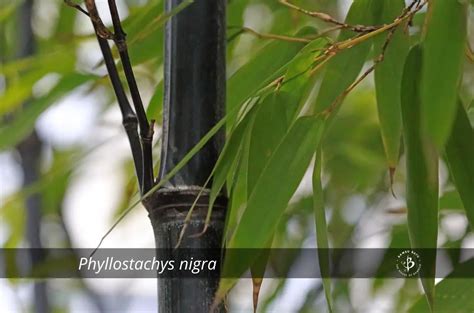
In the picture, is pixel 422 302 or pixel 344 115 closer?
pixel 422 302

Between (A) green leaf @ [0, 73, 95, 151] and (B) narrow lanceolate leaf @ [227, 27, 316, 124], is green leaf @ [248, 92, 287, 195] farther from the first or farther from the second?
(A) green leaf @ [0, 73, 95, 151]

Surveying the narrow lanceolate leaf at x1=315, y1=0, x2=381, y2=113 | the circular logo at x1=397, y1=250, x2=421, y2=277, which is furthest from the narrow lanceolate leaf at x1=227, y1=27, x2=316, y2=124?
the circular logo at x1=397, y1=250, x2=421, y2=277

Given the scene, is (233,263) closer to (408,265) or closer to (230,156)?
(230,156)

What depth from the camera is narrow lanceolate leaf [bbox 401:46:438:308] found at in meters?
0.44

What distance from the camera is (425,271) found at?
1.52 feet

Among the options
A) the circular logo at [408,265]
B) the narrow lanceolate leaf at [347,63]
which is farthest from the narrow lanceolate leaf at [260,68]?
the circular logo at [408,265]

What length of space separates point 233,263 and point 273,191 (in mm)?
48

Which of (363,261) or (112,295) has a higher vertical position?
(112,295)

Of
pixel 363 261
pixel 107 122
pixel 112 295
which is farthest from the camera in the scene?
pixel 112 295

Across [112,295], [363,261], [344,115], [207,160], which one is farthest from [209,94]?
[112,295]

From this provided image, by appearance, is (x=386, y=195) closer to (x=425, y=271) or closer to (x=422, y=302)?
(x=422, y=302)

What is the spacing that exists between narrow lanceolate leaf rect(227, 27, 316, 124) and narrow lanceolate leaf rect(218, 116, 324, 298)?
15 centimetres

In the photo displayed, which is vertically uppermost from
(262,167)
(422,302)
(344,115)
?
(344,115)

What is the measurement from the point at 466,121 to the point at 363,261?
1.73 feet
